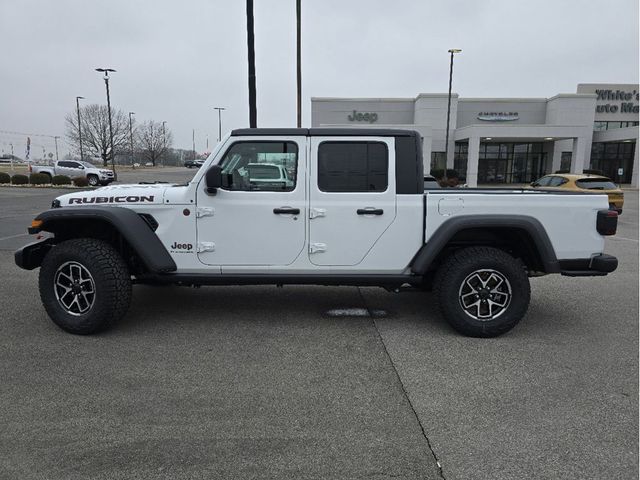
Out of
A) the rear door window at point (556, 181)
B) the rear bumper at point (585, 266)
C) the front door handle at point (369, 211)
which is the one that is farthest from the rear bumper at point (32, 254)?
the rear door window at point (556, 181)

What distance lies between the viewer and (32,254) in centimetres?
449

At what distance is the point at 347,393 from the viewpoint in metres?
3.26

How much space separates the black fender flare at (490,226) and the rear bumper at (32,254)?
3690mm

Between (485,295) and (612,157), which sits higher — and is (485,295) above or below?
below

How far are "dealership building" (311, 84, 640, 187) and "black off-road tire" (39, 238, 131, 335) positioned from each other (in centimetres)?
3310

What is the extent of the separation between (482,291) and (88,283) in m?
3.75

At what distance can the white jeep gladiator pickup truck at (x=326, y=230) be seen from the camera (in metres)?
4.21

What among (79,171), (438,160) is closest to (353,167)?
(79,171)

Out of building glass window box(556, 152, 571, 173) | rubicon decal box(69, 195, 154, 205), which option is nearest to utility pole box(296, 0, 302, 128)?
rubicon decal box(69, 195, 154, 205)

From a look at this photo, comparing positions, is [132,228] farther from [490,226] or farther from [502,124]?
[502,124]

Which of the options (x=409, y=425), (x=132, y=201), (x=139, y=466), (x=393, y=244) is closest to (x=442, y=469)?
(x=409, y=425)

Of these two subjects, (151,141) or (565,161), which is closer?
(565,161)

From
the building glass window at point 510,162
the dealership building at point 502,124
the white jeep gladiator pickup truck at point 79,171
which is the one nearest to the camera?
the white jeep gladiator pickup truck at point 79,171

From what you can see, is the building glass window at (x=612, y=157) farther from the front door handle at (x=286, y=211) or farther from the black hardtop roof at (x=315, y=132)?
the front door handle at (x=286, y=211)
